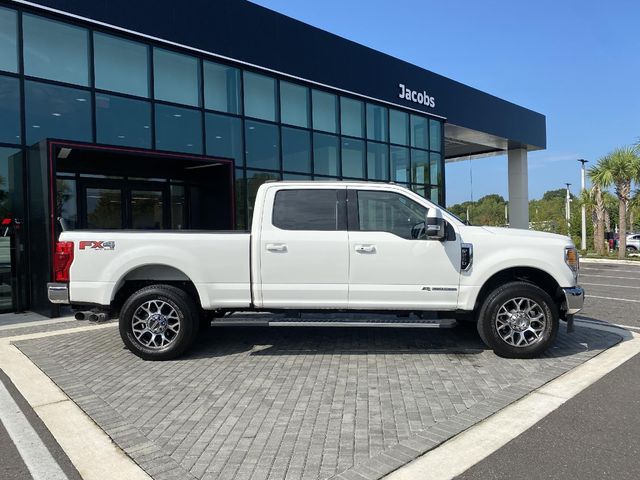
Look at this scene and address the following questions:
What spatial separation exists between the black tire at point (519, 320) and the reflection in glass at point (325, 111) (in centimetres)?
1022

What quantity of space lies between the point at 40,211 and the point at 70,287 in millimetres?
3965

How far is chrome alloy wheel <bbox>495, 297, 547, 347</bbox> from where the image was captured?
5645mm

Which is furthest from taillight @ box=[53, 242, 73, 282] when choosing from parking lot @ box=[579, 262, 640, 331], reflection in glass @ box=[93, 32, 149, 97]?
parking lot @ box=[579, 262, 640, 331]

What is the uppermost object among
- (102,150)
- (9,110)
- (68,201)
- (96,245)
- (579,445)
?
(9,110)

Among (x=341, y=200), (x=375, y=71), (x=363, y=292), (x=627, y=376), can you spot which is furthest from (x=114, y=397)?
(x=375, y=71)

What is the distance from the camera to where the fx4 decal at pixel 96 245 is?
18.8ft

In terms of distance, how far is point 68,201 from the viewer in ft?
34.3

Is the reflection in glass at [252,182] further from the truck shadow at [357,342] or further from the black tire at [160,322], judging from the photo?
the black tire at [160,322]

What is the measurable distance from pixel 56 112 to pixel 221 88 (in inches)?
162

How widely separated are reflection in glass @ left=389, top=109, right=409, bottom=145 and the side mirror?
40.2ft

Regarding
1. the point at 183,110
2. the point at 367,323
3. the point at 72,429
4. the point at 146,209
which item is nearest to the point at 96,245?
the point at 72,429

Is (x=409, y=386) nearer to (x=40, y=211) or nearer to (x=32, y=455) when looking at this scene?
(x=32, y=455)

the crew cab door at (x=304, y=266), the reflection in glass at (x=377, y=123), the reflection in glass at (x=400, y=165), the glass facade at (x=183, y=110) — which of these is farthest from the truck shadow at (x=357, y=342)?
the reflection in glass at (x=400, y=165)

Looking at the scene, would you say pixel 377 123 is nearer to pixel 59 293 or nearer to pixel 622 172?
pixel 59 293
